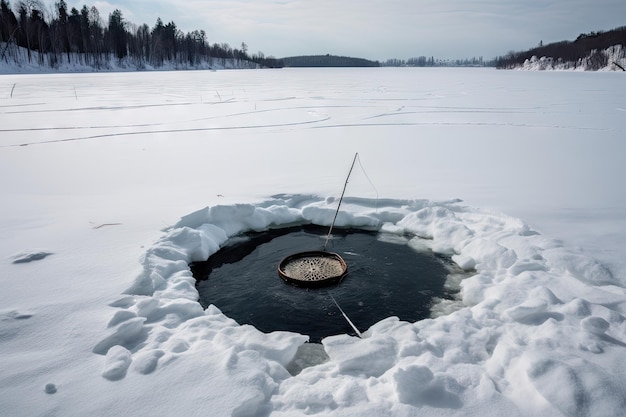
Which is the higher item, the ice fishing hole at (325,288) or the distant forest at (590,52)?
the distant forest at (590,52)

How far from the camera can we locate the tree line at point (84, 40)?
48000 mm

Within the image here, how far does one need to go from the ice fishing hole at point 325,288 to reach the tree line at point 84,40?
2157 inches

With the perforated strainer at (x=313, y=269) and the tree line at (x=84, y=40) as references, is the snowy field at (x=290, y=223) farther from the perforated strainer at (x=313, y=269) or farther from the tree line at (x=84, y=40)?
the tree line at (x=84, y=40)

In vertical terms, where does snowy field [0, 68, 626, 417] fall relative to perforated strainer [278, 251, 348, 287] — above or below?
above

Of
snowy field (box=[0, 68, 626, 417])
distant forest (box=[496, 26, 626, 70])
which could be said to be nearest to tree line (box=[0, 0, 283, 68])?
snowy field (box=[0, 68, 626, 417])

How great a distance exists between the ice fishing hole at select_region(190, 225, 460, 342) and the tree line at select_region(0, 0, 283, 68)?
54785 mm

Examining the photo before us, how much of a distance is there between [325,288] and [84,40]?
210 ft

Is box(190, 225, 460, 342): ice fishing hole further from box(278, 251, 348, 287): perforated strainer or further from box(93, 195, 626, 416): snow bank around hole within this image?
box(93, 195, 626, 416): snow bank around hole

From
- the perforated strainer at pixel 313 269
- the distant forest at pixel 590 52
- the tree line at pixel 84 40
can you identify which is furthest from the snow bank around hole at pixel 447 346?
the distant forest at pixel 590 52

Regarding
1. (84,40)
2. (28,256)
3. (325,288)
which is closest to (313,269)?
(325,288)

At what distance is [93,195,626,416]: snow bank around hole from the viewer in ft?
6.44

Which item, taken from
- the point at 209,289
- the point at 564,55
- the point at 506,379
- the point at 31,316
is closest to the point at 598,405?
the point at 506,379

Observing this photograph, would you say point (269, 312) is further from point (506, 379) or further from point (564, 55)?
point (564, 55)

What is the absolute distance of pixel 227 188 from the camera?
17.7 ft
